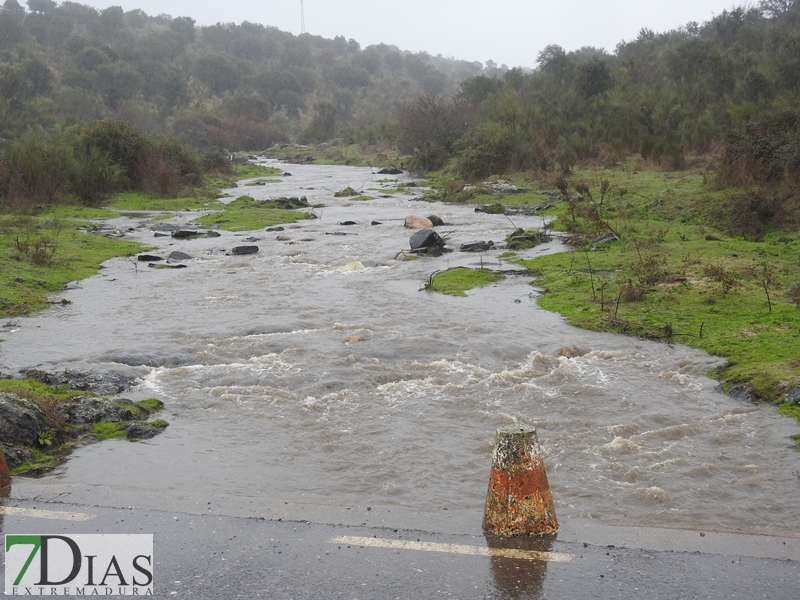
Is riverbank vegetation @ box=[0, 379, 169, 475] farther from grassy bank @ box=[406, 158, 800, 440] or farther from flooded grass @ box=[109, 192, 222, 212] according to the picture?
flooded grass @ box=[109, 192, 222, 212]

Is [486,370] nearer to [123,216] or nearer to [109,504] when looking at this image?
[109,504]

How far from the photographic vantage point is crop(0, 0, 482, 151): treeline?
7256 centimetres

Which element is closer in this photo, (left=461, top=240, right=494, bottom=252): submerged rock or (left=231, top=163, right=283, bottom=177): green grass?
(left=461, top=240, right=494, bottom=252): submerged rock

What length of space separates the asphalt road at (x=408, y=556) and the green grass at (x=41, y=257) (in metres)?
10.6

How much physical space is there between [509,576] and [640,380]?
6354 millimetres

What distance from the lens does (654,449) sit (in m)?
8.76

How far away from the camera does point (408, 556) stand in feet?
18.8

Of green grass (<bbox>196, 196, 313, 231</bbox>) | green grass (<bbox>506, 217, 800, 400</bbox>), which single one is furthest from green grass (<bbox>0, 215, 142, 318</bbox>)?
green grass (<bbox>506, 217, 800, 400</bbox>)

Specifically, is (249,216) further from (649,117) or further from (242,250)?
(649,117)

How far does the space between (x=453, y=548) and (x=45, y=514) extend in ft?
10.9

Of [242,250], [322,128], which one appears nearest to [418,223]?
[242,250]

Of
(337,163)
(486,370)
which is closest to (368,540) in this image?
(486,370)

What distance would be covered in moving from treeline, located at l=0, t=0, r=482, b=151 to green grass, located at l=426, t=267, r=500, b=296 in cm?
3382

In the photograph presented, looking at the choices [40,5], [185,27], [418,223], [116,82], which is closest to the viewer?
[418,223]
